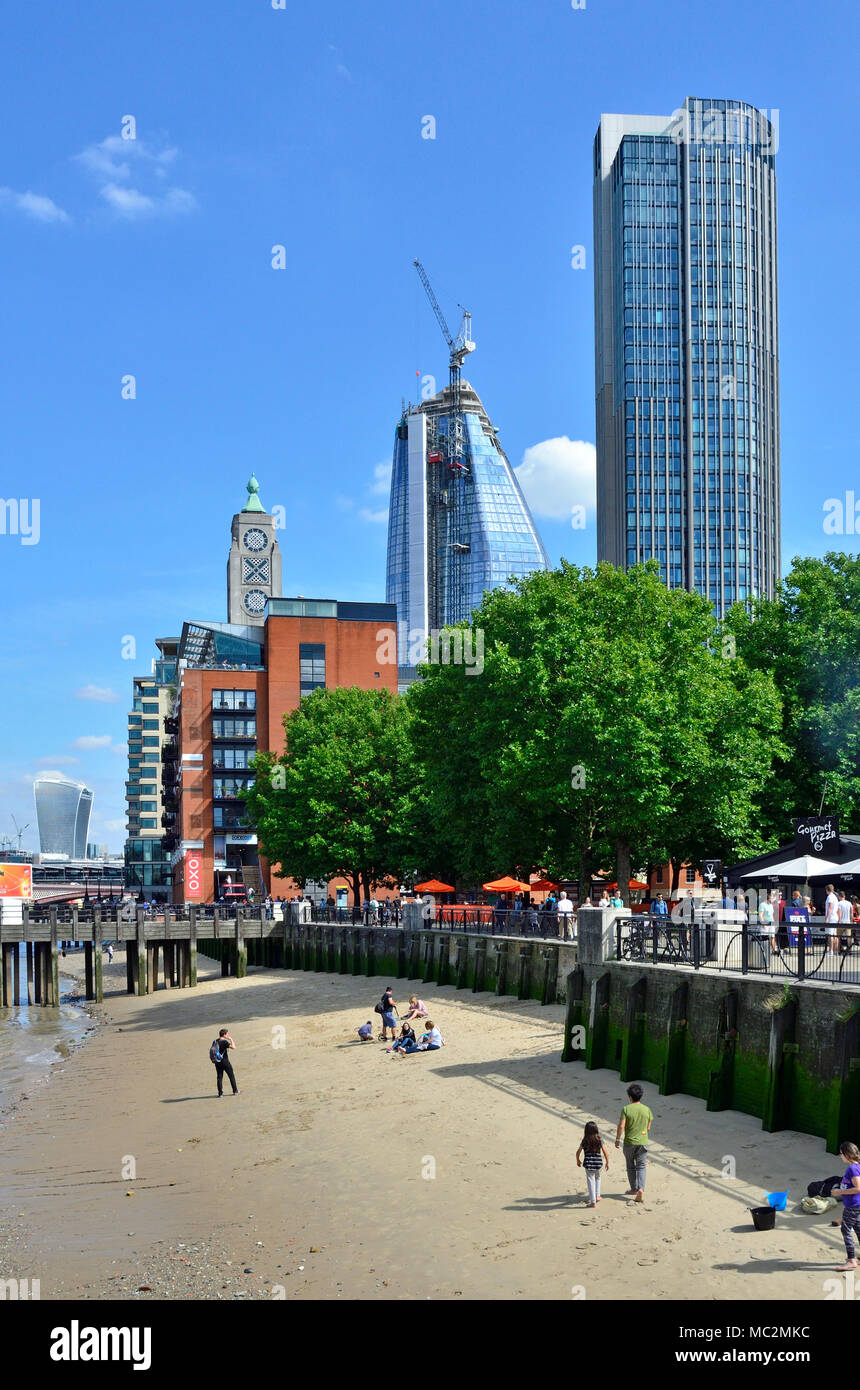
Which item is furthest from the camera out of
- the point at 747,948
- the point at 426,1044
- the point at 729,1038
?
the point at 426,1044

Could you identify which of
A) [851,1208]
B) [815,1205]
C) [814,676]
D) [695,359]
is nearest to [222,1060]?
[815,1205]

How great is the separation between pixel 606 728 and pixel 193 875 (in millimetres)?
77462

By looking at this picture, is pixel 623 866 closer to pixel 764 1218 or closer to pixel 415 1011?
pixel 415 1011

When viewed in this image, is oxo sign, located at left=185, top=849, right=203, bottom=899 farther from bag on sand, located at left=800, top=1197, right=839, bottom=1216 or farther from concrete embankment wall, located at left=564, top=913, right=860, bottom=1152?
bag on sand, located at left=800, top=1197, right=839, bottom=1216

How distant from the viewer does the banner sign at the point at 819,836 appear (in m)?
28.7

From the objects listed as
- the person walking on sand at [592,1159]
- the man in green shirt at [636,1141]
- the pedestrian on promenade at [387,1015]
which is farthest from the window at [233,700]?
the person walking on sand at [592,1159]

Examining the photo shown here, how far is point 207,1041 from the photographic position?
145ft

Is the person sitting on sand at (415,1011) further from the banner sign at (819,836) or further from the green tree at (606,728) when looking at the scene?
the banner sign at (819,836)

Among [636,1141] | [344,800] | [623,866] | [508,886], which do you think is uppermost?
[344,800]

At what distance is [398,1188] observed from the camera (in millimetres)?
20750

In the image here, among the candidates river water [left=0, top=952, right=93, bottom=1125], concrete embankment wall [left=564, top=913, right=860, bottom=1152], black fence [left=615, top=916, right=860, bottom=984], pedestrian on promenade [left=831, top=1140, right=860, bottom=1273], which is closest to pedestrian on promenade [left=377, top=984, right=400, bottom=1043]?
concrete embankment wall [left=564, top=913, right=860, bottom=1152]
